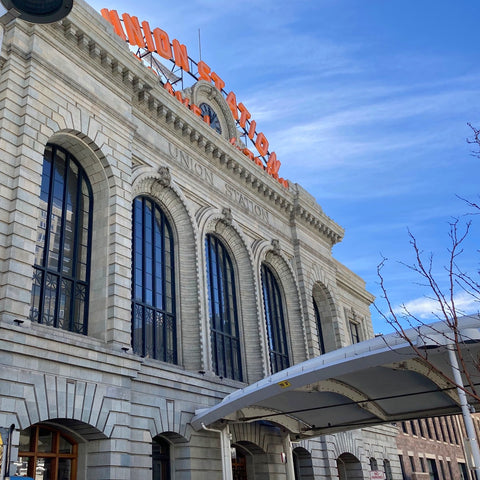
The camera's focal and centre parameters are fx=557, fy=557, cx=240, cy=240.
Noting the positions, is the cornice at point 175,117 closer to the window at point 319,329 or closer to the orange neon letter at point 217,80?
the window at point 319,329

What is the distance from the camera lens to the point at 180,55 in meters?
32.6

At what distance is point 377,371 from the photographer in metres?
19.9

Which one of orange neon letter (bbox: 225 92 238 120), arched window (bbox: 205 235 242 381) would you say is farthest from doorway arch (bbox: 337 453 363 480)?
orange neon letter (bbox: 225 92 238 120)

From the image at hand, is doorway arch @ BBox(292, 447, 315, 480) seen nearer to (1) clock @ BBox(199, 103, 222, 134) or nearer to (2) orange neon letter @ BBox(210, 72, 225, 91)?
(1) clock @ BBox(199, 103, 222, 134)

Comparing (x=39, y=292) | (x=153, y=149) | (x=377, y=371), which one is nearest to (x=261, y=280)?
(x=153, y=149)

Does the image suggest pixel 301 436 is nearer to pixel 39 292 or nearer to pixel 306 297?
pixel 306 297

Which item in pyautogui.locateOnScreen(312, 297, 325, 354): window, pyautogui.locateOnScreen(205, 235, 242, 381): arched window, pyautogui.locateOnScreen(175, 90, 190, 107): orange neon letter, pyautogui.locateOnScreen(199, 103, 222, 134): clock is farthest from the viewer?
pyautogui.locateOnScreen(312, 297, 325, 354): window

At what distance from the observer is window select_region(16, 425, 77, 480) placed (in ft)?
55.1

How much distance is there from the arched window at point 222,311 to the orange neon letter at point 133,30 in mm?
10650

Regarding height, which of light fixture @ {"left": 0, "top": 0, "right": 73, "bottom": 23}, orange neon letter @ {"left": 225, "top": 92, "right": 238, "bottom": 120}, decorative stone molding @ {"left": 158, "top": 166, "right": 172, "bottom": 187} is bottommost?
light fixture @ {"left": 0, "top": 0, "right": 73, "bottom": 23}

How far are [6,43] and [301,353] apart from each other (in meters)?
22.4

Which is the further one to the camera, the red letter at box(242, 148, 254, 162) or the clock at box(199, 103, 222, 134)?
the red letter at box(242, 148, 254, 162)

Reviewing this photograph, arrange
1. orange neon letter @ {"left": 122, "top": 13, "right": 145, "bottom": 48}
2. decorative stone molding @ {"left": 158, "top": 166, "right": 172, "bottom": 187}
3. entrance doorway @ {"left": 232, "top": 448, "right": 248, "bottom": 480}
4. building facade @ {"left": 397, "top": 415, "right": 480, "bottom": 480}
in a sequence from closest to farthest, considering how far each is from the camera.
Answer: decorative stone molding @ {"left": 158, "top": 166, "right": 172, "bottom": 187}
entrance doorway @ {"left": 232, "top": 448, "right": 248, "bottom": 480}
orange neon letter @ {"left": 122, "top": 13, "right": 145, "bottom": 48}
building facade @ {"left": 397, "top": 415, "right": 480, "bottom": 480}

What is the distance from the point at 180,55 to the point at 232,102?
16.9 ft
